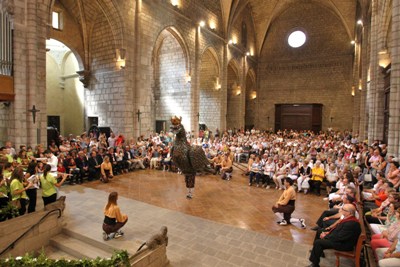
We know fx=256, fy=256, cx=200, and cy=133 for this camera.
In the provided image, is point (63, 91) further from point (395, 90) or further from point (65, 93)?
point (395, 90)

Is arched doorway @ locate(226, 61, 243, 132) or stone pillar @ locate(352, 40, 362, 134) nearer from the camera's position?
stone pillar @ locate(352, 40, 362, 134)

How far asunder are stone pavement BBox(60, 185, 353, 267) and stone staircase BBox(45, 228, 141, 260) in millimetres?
99

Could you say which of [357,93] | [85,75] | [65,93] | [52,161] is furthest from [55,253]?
[357,93]

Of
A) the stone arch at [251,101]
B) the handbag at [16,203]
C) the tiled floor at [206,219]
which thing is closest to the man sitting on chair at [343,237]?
the tiled floor at [206,219]

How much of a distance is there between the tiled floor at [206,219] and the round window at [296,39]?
22.2 metres

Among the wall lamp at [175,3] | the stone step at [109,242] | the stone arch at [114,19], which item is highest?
the wall lamp at [175,3]

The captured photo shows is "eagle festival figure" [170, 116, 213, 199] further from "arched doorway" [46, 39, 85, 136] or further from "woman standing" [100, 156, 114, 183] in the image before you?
"arched doorway" [46, 39, 85, 136]

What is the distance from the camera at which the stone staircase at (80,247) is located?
4598 mm

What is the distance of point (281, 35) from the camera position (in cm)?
2700

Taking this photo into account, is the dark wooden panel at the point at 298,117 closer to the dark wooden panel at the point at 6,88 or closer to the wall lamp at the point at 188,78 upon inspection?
the wall lamp at the point at 188,78

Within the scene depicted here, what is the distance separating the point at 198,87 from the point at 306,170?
35.0ft

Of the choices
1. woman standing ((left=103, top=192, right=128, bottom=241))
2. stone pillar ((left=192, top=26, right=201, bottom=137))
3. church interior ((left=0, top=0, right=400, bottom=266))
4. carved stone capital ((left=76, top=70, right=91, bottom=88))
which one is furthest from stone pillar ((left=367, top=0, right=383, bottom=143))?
carved stone capital ((left=76, top=70, right=91, bottom=88))

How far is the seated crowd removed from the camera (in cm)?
400

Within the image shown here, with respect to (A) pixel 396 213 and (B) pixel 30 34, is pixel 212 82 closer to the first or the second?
(B) pixel 30 34
